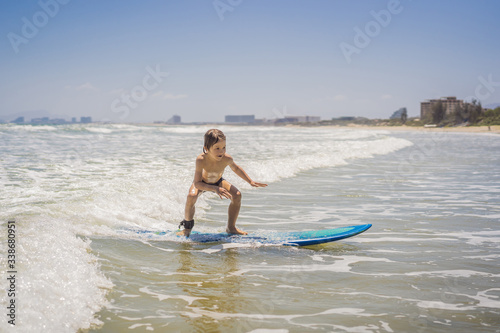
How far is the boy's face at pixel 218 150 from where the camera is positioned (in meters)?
5.39

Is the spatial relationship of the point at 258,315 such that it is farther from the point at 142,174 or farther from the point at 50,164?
the point at 50,164

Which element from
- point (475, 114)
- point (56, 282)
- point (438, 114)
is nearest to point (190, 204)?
point (56, 282)

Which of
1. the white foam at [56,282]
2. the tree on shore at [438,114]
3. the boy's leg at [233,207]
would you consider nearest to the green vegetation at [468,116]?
the tree on shore at [438,114]

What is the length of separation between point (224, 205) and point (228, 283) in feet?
15.8

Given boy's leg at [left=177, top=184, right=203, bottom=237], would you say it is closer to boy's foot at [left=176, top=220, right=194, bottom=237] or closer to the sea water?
boy's foot at [left=176, top=220, right=194, bottom=237]

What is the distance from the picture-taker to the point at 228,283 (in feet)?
13.5

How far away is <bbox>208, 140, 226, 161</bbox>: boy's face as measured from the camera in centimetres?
539

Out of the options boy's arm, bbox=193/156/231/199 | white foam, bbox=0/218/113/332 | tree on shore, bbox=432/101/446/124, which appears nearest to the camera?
white foam, bbox=0/218/113/332

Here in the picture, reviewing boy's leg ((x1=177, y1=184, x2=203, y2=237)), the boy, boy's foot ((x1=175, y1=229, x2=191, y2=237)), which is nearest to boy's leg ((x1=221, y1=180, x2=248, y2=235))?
the boy

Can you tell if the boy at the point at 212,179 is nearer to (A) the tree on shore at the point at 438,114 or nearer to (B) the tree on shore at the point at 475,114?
(B) the tree on shore at the point at 475,114

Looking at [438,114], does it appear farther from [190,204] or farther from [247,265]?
[247,265]

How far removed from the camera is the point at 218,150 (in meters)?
5.43

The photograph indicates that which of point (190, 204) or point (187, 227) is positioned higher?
point (190, 204)

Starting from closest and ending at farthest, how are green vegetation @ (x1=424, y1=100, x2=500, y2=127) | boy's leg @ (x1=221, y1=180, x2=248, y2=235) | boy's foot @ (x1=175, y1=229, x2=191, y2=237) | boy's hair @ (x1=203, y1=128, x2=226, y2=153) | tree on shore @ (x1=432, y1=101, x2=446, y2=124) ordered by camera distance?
boy's hair @ (x1=203, y1=128, x2=226, y2=153), boy's leg @ (x1=221, y1=180, x2=248, y2=235), boy's foot @ (x1=175, y1=229, x2=191, y2=237), green vegetation @ (x1=424, y1=100, x2=500, y2=127), tree on shore @ (x1=432, y1=101, x2=446, y2=124)
